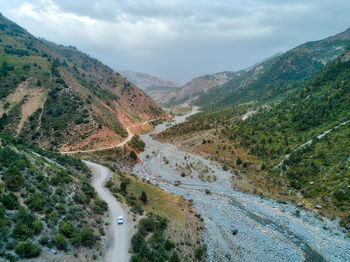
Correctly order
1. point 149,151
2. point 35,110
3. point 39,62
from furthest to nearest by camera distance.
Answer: point 39,62, point 149,151, point 35,110

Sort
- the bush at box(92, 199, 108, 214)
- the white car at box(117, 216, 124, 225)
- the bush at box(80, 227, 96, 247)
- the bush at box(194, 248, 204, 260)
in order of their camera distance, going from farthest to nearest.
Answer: the bush at box(92, 199, 108, 214), the white car at box(117, 216, 124, 225), the bush at box(194, 248, 204, 260), the bush at box(80, 227, 96, 247)

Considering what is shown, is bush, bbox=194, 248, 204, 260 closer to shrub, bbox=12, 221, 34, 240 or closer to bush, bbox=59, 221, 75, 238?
bush, bbox=59, 221, 75, 238

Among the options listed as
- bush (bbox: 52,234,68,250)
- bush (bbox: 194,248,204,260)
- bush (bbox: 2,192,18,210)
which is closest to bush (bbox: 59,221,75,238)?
bush (bbox: 52,234,68,250)

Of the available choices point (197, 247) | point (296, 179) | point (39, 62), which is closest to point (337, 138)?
point (296, 179)

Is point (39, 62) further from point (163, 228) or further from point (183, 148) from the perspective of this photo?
point (163, 228)

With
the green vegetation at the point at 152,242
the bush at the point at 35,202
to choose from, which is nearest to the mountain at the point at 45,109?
the bush at the point at 35,202

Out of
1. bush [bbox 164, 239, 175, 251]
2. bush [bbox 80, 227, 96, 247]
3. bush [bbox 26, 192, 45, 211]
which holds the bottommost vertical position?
bush [bbox 164, 239, 175, 251]

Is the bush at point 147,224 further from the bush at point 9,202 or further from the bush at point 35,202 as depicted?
the bush at point 9,202
